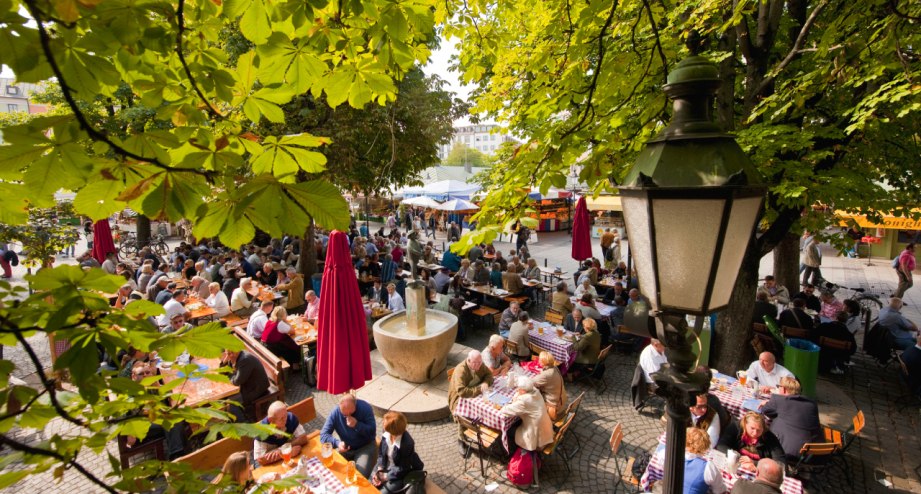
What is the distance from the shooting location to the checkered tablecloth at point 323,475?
464cm

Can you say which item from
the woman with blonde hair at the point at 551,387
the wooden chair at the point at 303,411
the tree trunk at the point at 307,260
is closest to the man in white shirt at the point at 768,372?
the woman with blonde hair at the point at 551,387

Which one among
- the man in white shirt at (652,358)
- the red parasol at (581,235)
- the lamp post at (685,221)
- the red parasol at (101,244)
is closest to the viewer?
the lamp post at (685,221)

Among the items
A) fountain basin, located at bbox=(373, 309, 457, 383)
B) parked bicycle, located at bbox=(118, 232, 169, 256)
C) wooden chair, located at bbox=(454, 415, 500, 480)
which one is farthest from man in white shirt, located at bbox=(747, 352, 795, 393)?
parked bicycle, located at bbox=(118, 232, 169, 256)

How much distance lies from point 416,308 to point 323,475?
3716 millimetres

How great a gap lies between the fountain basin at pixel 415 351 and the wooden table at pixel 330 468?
2.51m

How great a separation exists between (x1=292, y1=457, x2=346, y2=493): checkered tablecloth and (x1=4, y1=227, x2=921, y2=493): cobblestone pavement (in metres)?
1.60

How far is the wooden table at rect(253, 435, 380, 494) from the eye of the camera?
184 inches

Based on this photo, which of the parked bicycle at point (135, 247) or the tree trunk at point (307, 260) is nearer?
the tree trunk at point (307, 260)

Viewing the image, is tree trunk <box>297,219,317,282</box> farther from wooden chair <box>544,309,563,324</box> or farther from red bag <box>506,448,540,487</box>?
red bag <box>506,448,540,487</box>

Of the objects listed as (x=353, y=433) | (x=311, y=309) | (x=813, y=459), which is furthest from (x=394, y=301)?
(x=813, y=459)

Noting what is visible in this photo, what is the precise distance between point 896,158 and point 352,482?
9.97 m

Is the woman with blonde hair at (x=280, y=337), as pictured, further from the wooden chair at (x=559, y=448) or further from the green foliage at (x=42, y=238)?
the wooden chair at (x=559, y=448)

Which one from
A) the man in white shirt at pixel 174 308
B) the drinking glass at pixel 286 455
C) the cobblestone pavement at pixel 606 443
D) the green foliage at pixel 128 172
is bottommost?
the cobblestone pavement at pixel 606 443

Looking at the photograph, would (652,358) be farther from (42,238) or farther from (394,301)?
(42,238)
